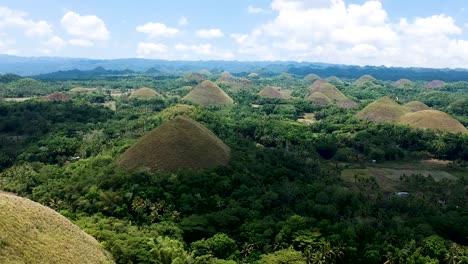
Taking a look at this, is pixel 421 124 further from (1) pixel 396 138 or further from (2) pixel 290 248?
(2) pixel 290 248

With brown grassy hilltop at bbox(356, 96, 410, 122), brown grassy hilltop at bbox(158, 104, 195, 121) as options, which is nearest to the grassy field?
brown grassy hilltop at bbox(356, 96, 410, 122)

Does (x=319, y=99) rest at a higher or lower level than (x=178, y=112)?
lower

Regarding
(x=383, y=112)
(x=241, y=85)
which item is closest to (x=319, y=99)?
(x=383, y=112)

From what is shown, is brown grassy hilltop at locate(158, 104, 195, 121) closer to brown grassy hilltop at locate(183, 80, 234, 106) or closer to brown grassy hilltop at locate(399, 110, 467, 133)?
brown grassy hilltop at locate(183, 80, 234, 106)

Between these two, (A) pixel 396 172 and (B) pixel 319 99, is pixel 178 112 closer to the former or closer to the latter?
(A) pixel 396 172

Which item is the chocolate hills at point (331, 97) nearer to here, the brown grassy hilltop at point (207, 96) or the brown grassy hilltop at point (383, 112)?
the brown grassy hilltop at point (207, 96)

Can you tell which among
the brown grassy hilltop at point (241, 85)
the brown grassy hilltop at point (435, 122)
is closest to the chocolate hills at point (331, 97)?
the brown grassy hilltop at point (241, 85)
